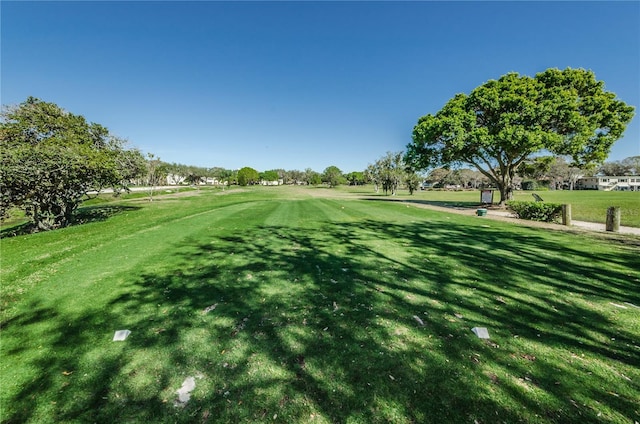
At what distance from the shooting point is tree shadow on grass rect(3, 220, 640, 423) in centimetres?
280

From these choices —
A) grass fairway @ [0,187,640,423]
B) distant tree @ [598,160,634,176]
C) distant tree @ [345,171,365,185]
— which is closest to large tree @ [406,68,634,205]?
grass fairway @ [0,187,640,423]

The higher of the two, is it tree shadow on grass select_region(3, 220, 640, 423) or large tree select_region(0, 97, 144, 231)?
large tree select_region(0, 97, 144, 231)

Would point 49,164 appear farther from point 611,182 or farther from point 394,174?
point 611,182

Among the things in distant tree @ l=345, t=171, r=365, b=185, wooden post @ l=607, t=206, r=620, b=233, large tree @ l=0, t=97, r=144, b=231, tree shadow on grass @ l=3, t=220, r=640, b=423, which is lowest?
tree shadow on grass @ l=3, t=220, r=640, b=423

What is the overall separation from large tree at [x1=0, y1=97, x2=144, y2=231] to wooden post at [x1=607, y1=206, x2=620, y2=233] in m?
29.9

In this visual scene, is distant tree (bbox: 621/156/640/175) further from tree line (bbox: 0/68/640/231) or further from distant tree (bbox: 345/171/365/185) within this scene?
tree line (bbox: 0/68/640/231)

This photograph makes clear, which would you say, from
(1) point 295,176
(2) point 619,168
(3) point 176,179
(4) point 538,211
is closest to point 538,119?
(4) point 538,211

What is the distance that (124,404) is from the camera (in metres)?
2.83

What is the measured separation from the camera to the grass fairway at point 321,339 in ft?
9.25

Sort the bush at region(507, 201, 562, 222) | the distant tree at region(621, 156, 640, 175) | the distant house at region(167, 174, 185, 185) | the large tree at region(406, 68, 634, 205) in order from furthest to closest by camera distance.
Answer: the distant house at region(167, 174, 185, 185) < the distant tree at region(621, 156, 640, 175) < the large tree at region(406, 68, 634, 205) < the bush at region(507, 201, 562, 222)

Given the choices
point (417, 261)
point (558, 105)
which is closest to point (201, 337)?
point (417, 261)

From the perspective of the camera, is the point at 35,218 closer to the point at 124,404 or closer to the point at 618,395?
the point at 124,404

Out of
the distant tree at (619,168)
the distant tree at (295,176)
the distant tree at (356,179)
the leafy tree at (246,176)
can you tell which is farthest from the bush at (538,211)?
the distant tree at (295,176)

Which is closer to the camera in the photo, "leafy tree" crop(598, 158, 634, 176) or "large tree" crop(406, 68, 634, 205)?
"large tree" crop(406, 68, 634, 205)
